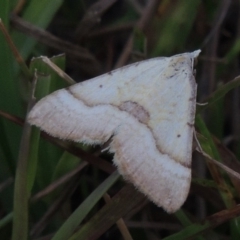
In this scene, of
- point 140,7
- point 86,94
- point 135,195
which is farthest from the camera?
point 140,7

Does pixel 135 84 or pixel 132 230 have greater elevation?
pixel 135 84

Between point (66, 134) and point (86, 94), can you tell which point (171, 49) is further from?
point (66, 134)

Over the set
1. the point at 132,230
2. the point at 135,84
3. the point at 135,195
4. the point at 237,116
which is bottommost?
the point at 132,230

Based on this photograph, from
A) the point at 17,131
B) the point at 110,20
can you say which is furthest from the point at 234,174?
the point at 110,20

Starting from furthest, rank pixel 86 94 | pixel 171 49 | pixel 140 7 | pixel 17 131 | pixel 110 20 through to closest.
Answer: pixel 110 20, pixel 140 7, pixel 171 49, pixel 17 131, pixel 86 94

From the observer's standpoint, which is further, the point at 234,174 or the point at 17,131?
the point at 17,131

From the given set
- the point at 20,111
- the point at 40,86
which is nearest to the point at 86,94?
the point at 40,86
